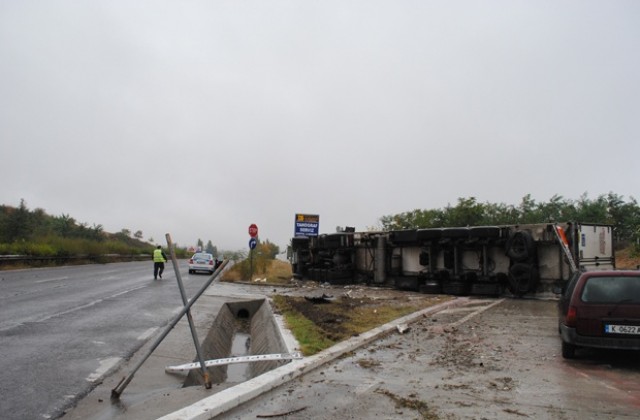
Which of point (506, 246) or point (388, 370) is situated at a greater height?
point (506, 246)

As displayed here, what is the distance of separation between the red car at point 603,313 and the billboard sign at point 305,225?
61.3ft

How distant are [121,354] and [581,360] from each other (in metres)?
6.91

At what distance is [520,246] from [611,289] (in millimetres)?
9203

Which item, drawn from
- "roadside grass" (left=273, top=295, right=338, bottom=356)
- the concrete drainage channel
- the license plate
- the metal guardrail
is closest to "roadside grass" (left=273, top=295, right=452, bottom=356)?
"roadside grass" (left=273, top=295, right=338, bottom=356)

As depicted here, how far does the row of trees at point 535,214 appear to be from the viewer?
34094mm

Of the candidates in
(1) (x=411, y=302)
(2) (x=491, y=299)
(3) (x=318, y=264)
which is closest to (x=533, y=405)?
(1) (x=411, y=302)

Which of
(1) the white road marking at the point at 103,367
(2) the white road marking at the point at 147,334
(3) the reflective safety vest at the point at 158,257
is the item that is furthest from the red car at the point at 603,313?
(3) the reflective safety vest at the point at 158,257

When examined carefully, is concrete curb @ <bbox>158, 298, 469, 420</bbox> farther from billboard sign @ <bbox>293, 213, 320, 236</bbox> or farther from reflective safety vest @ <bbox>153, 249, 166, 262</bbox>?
reflective safety vest @ <bbox>153, 249, 166, 262</bbox>

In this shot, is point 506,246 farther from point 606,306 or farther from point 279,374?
point 279,374

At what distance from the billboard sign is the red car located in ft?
61.3

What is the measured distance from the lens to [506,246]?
16531 mm

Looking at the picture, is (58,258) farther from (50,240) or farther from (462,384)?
(462,384)

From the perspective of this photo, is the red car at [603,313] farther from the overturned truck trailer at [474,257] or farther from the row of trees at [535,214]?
the row of trees at [535,214]

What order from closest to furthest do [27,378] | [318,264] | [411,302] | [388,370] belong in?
[27,378]
[388,370]
[411,302]
[318,264]
